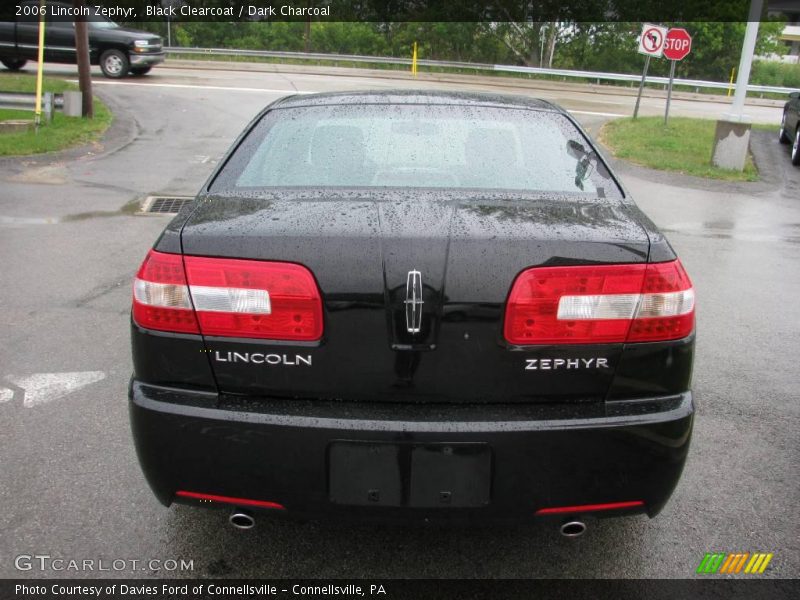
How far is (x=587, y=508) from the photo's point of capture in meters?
2.19

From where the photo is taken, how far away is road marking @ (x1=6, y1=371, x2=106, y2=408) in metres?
3.72

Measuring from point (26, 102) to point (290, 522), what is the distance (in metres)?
11.9

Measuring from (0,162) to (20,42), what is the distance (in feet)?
36.1

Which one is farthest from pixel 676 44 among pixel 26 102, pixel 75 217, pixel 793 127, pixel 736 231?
pixel 75 217

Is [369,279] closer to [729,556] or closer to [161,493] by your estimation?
[161,493]

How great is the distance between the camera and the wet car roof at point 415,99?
3293 mm

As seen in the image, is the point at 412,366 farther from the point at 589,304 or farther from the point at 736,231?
the point at 736,231

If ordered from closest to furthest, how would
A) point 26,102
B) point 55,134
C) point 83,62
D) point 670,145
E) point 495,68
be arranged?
point 55,134
point 26,102
point 83,62
point 670,145
point 495,68

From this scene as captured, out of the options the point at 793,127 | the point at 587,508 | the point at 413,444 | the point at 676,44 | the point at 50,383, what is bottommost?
the point at 50,383

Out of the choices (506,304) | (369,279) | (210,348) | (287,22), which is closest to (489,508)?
(506,304)

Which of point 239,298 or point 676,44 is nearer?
point 239,298

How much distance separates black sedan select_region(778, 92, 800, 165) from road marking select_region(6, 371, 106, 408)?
1316 centimetres

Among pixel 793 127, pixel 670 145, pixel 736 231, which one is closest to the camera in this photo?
pixel 736 231

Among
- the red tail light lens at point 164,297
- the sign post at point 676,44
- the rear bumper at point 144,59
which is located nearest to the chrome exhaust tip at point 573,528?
the red tail light lens at point 164,297
